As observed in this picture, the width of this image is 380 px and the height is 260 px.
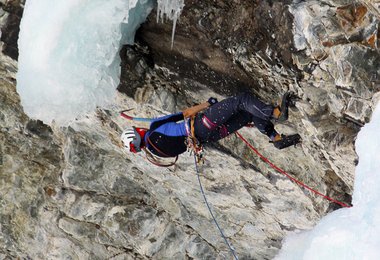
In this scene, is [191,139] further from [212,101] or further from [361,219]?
[361,219]

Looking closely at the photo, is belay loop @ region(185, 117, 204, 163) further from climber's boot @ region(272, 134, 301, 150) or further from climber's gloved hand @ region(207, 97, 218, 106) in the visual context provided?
climber's boot @ region(272, 134, 301, 150)

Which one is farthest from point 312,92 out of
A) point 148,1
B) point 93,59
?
point 93,59

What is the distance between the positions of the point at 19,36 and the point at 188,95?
244cm

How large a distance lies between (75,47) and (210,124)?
2016mm

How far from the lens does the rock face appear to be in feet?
18.1

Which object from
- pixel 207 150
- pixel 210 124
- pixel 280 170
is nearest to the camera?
pixel 210 124

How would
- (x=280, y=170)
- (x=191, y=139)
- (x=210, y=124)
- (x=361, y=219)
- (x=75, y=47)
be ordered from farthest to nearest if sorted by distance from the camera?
(x=280, y=170)
(x=75, y=47)
(x=191, y=139)
(x=210, y=124)
(x=361, y=219)

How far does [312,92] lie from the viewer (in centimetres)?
579

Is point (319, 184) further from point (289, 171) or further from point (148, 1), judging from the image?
point (148, 1)

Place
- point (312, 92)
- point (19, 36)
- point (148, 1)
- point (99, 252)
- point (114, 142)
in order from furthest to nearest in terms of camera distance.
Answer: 1. point (99, 252)
2. point (114, 142)
3. point (19, 36)
4. point (148, 1)
5. point (312, 92)

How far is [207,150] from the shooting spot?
25.3 feet

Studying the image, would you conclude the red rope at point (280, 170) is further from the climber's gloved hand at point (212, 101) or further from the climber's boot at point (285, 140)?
the climber's gloved hand at point (212, 101)

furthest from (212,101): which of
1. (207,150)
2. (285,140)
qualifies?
(207,150)

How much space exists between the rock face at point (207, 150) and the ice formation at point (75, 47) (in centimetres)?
24
